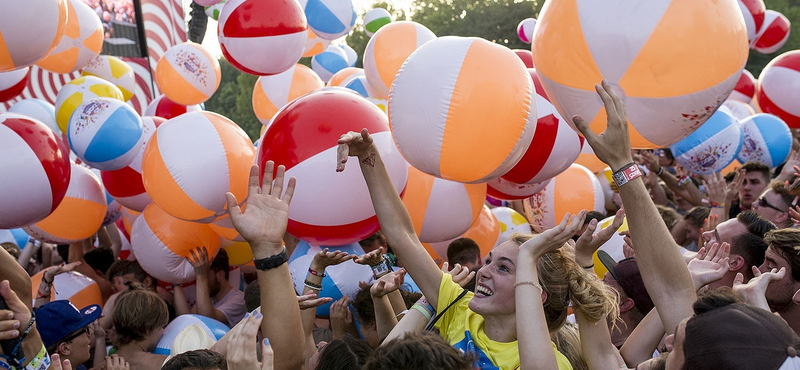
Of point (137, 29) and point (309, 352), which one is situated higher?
point (309, 352)

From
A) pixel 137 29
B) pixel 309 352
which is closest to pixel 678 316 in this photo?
pixel 309 352

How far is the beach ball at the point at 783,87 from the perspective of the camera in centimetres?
675

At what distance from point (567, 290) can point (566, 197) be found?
2.73 meters

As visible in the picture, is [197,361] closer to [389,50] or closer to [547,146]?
[547,146]

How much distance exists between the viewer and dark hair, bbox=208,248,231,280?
5.22 meters

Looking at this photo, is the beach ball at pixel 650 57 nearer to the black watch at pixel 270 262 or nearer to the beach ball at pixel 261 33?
the black watch at pixel 270 262

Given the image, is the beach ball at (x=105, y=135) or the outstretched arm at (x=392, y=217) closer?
the outstretched arm at (x=392, y=217)

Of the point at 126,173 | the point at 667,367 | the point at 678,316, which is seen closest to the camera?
the point at 667,367

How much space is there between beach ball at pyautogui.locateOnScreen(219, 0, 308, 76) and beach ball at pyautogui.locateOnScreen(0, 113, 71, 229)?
4.65 feet

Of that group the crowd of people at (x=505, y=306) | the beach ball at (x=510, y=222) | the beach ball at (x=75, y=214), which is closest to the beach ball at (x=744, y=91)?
the beach ball at (x=510, y=222)

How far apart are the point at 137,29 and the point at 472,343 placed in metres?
14.8

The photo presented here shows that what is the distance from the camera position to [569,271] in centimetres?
268

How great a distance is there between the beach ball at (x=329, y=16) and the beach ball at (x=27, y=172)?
2907 millimetres

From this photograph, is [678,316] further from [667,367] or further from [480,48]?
[480,48]
